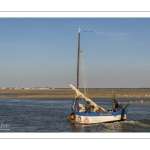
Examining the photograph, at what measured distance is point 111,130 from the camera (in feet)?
103
